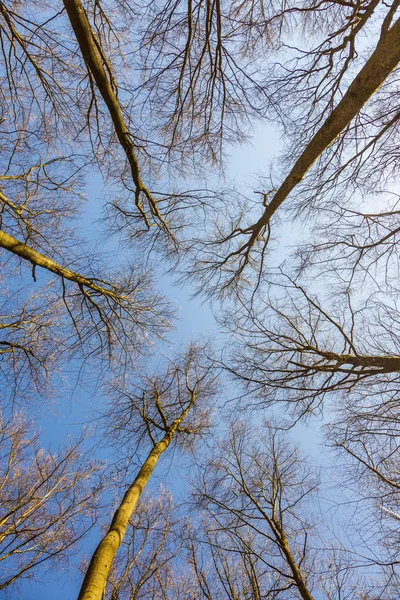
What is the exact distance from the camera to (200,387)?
7.31m

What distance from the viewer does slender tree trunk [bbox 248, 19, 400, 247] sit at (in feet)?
9.21

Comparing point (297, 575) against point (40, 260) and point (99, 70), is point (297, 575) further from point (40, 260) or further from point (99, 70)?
point (99, 70)

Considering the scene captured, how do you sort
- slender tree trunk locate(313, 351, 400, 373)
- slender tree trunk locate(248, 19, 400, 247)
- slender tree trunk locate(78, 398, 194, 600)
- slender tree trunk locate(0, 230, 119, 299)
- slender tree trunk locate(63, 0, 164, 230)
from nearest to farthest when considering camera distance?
slender tree trunk locate(78, 398, 194, 600) < slender tree trunk locate(248, 19, 400, 247) < slender tree trunk locate(63, 0, 164, 230) < slender tree trunk locate(0, 230, 119, 299) < slender tree trunk locate(313, 351, 400, 373)

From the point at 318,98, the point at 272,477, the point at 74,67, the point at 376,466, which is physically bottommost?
Result: the point at 376,466

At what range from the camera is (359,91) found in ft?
10.0

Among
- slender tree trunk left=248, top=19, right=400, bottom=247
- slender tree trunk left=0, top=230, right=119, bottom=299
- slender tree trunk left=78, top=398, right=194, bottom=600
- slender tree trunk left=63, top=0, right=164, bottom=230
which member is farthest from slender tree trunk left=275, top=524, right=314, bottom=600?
slender tree trunk left=63, top=0, right=164, bottom=230

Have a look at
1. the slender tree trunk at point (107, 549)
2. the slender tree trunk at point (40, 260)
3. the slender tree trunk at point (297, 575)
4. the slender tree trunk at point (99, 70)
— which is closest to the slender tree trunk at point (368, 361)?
the slender tree trunk at point (297, 575)

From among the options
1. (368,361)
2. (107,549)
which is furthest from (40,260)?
(368,361)

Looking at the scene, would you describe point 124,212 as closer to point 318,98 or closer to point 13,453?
point 318,98

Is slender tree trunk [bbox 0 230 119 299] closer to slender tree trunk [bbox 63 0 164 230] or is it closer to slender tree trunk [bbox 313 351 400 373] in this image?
slender tree trunk [bbox 63 0 164 230]

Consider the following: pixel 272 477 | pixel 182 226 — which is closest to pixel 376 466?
pixel 272 477

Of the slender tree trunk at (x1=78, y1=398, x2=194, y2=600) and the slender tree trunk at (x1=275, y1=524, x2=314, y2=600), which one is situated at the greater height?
the slender tree trunk at (x1=78, y1=398, x2=194, y2=600)

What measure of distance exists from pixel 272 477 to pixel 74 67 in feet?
25.8

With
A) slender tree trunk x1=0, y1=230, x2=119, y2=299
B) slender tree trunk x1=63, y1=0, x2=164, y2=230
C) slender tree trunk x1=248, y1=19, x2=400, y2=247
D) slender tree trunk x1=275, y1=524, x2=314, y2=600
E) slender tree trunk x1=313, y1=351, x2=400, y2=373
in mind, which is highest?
slender tree trunk x1=63, y1=0, x2=164, y2=230
